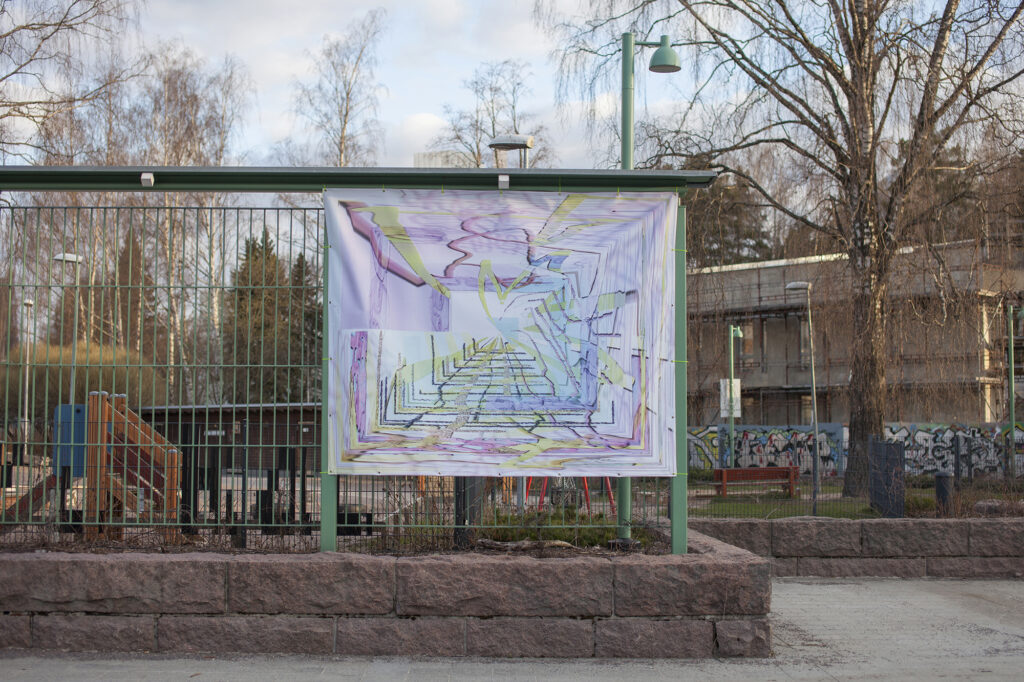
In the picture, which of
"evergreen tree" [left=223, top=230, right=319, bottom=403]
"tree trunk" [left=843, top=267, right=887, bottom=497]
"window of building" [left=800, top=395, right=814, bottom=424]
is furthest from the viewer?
"window of building" [left=800, top=395, right=814, bottom=424]

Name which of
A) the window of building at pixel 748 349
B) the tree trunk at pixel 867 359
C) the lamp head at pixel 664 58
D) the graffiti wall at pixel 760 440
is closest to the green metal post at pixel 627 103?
the lamp head at pixel 664 58

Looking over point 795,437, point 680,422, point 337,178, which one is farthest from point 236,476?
point 795,437

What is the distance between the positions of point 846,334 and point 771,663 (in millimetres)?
16133

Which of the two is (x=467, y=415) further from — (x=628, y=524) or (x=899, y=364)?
(x=899, y=364)

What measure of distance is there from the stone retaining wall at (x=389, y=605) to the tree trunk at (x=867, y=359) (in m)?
12.3

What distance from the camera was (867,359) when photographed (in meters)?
19.2

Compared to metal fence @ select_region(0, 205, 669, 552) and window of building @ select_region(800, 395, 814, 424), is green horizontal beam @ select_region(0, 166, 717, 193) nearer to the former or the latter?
metal fence @ select_region(0, 205, 669, 552)

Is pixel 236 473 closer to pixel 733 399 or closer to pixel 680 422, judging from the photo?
pixel 680 422

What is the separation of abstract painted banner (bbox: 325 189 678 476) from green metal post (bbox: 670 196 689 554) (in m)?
0.08

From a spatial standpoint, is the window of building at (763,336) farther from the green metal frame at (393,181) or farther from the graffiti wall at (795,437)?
the green metal frame at (393,181)

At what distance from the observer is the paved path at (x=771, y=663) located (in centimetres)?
648

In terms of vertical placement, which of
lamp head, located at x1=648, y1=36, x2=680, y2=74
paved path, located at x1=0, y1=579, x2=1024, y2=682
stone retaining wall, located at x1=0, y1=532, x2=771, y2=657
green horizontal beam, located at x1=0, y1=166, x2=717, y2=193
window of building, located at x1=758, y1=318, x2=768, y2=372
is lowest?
paved path, located at x1=0, y1=579, x2=1024, y2=682

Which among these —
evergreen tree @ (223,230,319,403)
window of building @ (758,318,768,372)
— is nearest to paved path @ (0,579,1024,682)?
evergreen tree @ (223,230,319,403)

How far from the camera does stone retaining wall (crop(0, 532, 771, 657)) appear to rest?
6.95 m
